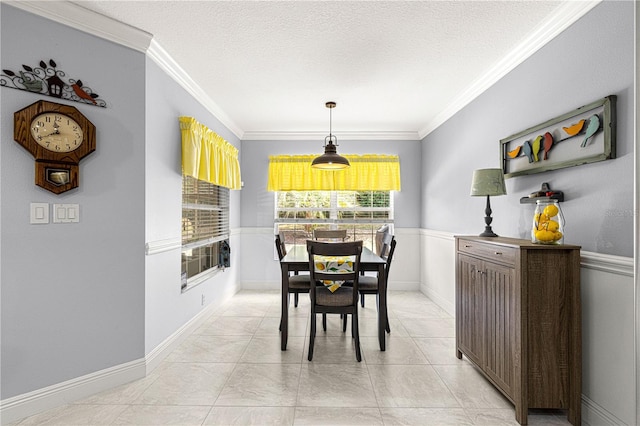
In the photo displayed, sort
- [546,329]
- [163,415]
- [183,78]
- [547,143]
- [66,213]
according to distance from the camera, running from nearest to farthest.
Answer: [546,329] → [163,415] → [66,213] → [547,143] → [183,78]

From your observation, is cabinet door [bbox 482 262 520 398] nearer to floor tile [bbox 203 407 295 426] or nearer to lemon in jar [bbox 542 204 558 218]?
lemon in jar [bbox 542 204 558 218]

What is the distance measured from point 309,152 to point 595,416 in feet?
14.7

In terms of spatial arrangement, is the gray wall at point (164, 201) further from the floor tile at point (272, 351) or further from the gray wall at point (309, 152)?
the gray wall at point (309, 152)

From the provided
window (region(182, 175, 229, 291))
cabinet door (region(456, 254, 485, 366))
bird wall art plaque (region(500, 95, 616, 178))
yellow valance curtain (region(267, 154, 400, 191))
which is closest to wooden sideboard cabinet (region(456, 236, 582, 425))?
cabinet door (region(456, 254, 485, 366))

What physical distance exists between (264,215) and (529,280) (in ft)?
13.5

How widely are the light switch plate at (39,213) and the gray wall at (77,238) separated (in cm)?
3

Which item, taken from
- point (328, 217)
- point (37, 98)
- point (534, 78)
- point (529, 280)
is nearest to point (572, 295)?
point (529, 280)

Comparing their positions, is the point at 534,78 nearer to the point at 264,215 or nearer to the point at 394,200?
the point at 394,200

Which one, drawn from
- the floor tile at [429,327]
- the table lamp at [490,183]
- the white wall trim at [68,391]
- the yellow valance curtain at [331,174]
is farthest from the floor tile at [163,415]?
the yellow valance curtain at [331,174]

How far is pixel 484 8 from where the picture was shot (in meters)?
2.22

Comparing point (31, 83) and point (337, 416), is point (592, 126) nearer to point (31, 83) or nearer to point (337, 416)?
point (337, 416)

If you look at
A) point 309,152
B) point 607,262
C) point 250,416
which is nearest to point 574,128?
point 607,262

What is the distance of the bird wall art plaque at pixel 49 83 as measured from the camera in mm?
2021

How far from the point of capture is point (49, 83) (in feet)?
7.05
